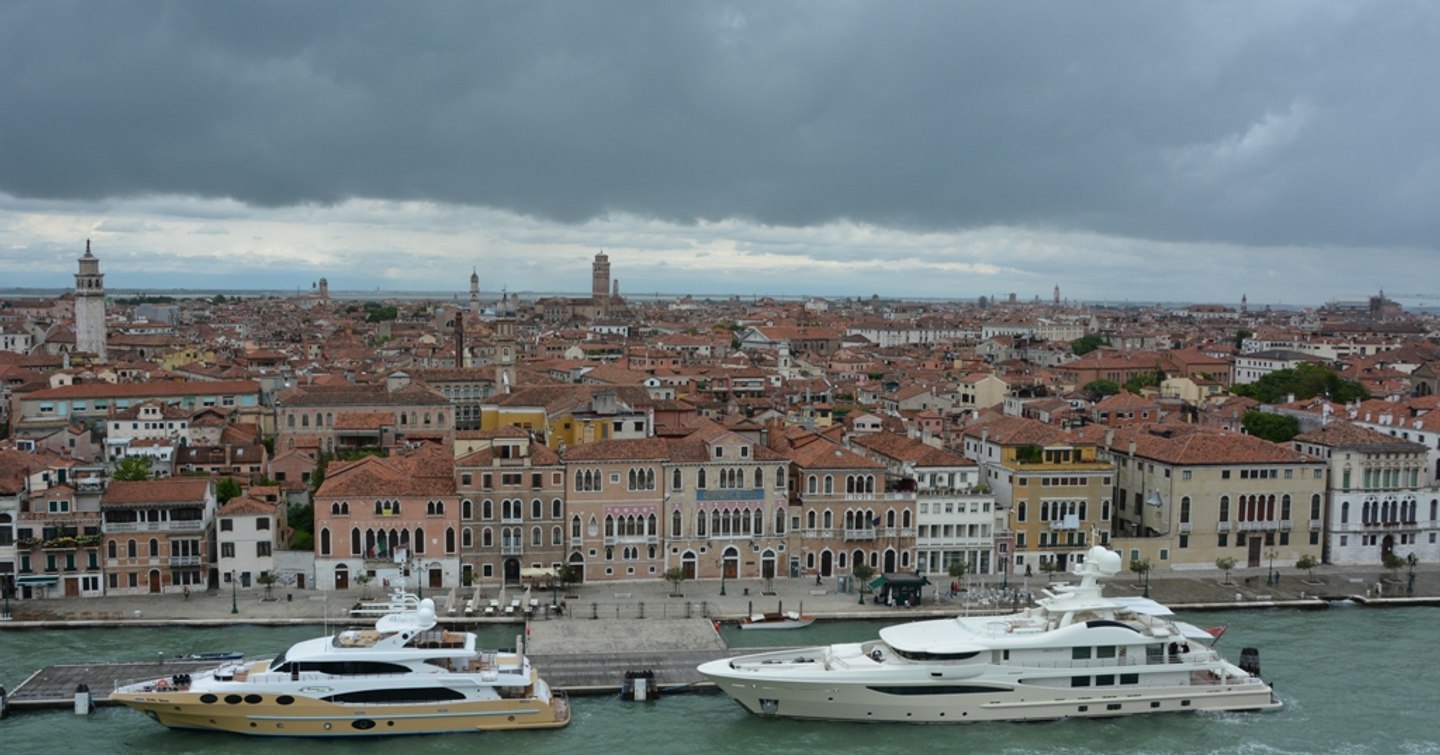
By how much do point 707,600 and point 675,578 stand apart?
132 centimetres

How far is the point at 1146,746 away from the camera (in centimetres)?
3044

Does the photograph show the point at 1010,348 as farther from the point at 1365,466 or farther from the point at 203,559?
the point at 203,559

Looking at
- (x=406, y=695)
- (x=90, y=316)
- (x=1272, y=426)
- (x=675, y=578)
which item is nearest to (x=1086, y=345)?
(x=1272, y=426)

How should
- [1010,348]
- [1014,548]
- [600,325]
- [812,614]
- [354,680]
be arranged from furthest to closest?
1. [600,325]
2. [1010,348]
3. [1014,548]
4. [812,614]
5. [354,680]

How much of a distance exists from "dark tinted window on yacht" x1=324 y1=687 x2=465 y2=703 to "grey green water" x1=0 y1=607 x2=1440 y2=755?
0.93 meters

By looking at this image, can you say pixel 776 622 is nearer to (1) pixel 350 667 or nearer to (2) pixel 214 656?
(1) pixel 350 667

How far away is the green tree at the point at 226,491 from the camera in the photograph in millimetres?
45188

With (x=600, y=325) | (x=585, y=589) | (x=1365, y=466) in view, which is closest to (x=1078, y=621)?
(x=585, y=589)

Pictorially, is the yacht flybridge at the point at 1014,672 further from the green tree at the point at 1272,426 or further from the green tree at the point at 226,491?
the green tree at the point at 1272,426

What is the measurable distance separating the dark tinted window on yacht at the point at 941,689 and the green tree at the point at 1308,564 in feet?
61.5

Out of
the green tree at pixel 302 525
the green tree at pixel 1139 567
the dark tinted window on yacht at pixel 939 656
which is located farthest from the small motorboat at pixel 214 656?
the green tree at pixel 1139 567

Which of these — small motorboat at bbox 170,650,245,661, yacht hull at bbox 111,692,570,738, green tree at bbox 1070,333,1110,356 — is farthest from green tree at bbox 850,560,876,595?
green tree at bbox 1070,333,1110,356

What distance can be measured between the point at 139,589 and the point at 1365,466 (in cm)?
4276

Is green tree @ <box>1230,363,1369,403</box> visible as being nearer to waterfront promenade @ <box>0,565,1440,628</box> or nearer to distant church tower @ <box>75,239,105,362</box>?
waterfront promenade @ <box>0,565,1440,628</box>
